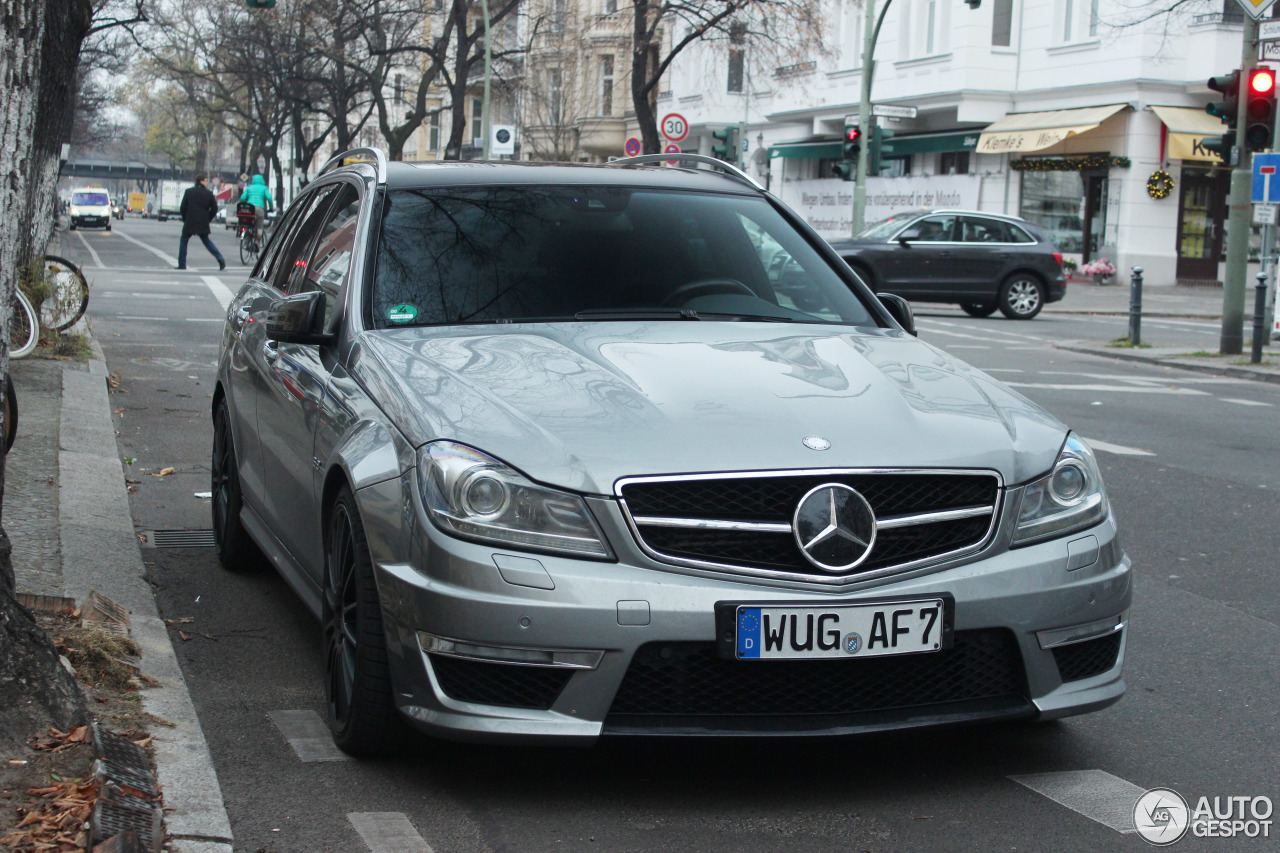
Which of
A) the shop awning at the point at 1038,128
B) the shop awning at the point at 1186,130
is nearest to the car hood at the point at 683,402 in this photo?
the shop awning at the point at 1186,130

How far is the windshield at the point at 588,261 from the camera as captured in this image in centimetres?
488

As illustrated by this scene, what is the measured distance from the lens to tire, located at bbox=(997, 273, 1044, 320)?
26.1 metres

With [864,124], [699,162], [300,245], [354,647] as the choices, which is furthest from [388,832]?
[864,124]

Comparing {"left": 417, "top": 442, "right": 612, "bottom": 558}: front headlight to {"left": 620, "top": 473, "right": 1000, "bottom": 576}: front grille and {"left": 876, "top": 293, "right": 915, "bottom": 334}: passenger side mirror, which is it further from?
{"left": 876, "top": 293, "right": 915, "bottom": 334}: passenger side mirror

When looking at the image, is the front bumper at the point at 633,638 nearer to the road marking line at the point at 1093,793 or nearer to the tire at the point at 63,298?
the road marking line at the point at 1093,793

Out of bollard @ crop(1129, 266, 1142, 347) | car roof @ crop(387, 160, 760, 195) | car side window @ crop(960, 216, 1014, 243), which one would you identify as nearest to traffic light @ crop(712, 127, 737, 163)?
car side window @ crop(960, 216, 1014, 243)

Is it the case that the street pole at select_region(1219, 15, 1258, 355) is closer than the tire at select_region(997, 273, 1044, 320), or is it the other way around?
the street pole at select_region(1219, 15, 1258, 355)

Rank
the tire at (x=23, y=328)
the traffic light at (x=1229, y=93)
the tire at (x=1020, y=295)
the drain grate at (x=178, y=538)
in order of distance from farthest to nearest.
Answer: the tire at (x=1020, y=295) < the traffic light at (x=1229, y=93) < the tire at (x=23, y=328) < the drain grate at (x=178, y=538)

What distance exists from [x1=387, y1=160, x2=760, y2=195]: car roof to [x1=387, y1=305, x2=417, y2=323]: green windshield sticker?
2.03 ft

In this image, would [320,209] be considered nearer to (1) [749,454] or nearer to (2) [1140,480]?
(1) [749,454]

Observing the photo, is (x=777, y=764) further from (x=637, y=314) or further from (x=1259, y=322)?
(x=1259, y=322)

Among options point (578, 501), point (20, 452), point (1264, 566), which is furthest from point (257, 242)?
point (578, 501)

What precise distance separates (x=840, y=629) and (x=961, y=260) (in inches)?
902

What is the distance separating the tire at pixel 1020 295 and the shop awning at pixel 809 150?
22.9 m
